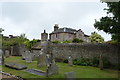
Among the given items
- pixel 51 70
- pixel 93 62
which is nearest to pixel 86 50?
pixel 93 62

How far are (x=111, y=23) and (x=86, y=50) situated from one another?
676cm

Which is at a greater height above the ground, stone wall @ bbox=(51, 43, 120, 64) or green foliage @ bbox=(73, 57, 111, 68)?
stone wall @ bbox=(51, 43, 120, 64)

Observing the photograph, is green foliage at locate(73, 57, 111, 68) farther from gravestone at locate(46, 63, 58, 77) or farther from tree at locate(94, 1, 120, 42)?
gravestone at locate(46, 63, 58, 77)

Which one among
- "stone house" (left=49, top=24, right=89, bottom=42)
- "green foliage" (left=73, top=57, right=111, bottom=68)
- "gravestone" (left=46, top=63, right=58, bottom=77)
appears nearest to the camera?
"gravestone" (left=46, top=63, right=58, bottom=77)

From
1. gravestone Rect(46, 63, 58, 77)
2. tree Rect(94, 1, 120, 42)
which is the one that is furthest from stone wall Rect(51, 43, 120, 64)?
gravestone Rect(46, 63, 58, 77)

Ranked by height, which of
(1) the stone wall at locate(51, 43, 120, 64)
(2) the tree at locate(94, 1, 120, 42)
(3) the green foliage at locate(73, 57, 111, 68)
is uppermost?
(2) the tree at locate(94, 1, 120, 42)

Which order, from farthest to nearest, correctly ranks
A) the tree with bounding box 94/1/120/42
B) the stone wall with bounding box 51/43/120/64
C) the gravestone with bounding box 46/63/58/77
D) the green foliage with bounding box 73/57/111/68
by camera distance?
the stone wall with bounding box 51/43/120/64 < the green foliage with bounding box 73/57/111/68 < the tree with bounding box 94/1/120/42 < the gravestone with bounding box 46/63/58/77

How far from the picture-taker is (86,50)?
58.9 ft

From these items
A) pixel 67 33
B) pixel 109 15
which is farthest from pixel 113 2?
pixel 67 33

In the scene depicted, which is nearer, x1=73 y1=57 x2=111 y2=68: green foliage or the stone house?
x1=73 y1=57 x2=111 y2=68: green foliage

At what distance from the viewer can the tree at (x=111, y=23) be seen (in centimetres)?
1107

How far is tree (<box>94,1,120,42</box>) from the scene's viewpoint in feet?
36.3

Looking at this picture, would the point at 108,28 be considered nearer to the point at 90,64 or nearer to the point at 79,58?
the point at 90,64

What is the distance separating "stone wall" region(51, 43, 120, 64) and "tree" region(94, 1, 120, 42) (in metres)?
3.99
